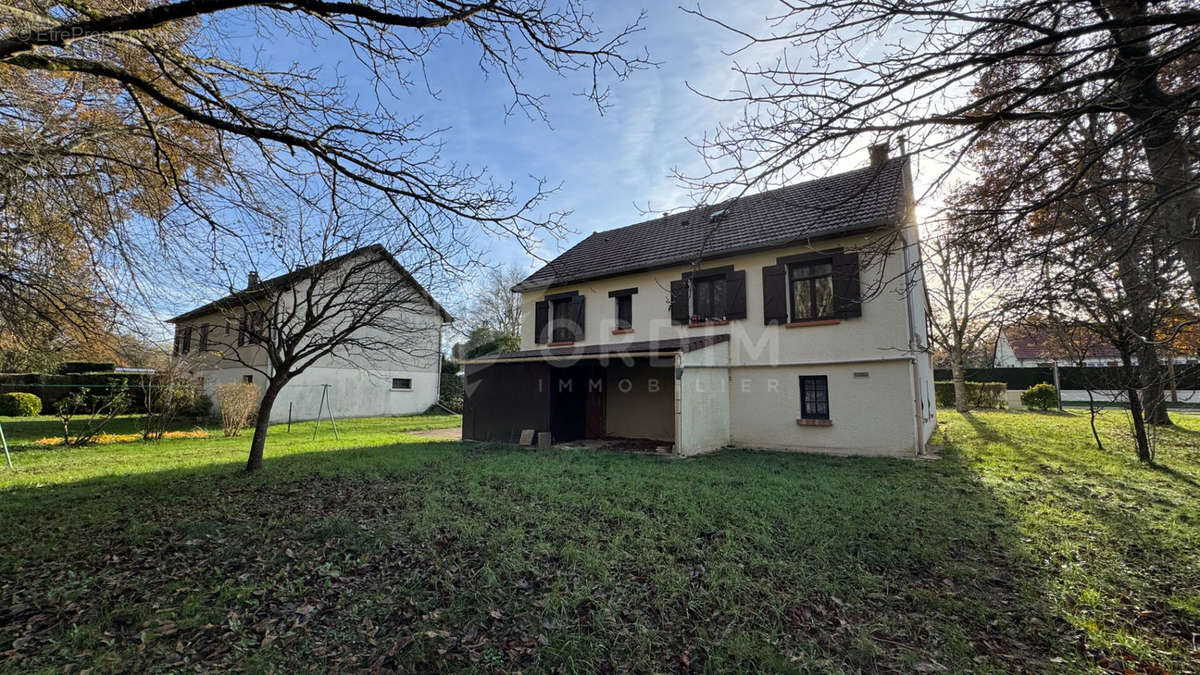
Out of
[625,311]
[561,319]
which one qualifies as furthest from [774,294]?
[561,319]

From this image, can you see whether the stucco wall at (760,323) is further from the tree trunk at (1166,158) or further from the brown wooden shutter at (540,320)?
the tree trunk at (1166,158)

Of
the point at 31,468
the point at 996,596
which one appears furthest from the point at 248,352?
the point at 996,596

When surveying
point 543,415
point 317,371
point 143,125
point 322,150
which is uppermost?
point 143,125

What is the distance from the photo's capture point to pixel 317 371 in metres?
18.6

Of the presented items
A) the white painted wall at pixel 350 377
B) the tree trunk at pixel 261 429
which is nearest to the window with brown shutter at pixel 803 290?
the tree trunk at pixel 261 429

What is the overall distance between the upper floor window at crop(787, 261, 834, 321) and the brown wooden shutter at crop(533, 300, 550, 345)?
25.2 feet

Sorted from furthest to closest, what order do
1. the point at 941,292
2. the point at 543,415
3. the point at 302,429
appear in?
the point at 941,292
the point at 302,429
the point at 543,415

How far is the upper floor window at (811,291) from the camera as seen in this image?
35.3 ft

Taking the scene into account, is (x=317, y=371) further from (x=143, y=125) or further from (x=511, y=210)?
(x=511, y=210)

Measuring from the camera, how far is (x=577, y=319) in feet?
48.0

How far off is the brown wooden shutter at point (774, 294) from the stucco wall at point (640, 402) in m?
3.16

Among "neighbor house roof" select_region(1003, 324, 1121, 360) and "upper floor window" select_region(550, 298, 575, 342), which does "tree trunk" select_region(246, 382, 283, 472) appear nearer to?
"upper floor window" select_region(550, 298, 575, 342)

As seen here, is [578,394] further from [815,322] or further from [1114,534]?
[1114,534]

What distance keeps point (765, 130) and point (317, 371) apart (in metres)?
19.9
